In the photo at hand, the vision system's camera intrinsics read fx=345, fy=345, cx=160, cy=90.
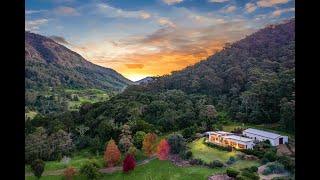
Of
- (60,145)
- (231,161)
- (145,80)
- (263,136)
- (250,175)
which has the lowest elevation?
(250,175)

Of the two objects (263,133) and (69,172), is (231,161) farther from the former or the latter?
(69,172)

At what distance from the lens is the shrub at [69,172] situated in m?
2.98

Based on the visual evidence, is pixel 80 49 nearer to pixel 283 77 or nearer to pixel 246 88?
pixel 246 88

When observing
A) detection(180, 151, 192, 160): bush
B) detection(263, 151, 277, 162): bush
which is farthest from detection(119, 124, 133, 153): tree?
detection(263, 151, 277, 162): bush

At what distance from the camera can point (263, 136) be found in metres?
2.61

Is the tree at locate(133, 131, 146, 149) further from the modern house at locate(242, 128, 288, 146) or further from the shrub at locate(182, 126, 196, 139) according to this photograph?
the modern house at locate(242, 128, 288, 146)

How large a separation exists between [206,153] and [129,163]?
2.13 ft

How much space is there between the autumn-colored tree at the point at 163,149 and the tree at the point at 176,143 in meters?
0.04

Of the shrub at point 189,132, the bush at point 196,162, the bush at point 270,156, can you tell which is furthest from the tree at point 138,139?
the bush at point 270,156

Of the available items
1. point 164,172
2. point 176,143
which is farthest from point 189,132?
point 164,172

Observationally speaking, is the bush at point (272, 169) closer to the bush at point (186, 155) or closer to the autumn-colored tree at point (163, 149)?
the bush at point (186, 155)

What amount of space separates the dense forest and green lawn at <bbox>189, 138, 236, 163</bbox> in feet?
0.42

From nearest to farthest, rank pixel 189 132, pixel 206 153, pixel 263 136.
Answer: pixel 263 136 < pixel 206 153 < pixel 189 132
